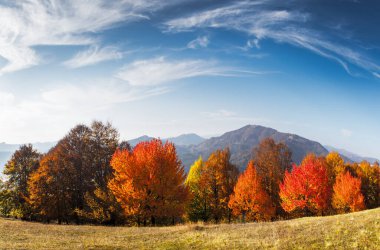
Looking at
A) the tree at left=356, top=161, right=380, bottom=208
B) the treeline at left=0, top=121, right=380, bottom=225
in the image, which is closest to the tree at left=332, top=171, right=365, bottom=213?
the treeline at left=0, top=121, right=380, bottom=225

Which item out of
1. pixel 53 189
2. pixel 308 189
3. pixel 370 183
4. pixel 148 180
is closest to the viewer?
pixel 148 180

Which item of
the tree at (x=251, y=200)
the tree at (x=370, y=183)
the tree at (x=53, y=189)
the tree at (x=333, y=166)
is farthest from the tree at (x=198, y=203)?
the tree at (x=370, y=183)

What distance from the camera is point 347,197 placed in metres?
55.2

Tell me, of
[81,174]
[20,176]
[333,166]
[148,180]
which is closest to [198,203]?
[148,180]

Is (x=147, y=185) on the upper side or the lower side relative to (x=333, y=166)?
lower

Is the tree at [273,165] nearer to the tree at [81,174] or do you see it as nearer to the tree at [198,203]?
the tree at [198,203]

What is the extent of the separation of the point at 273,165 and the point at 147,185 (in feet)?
96.3

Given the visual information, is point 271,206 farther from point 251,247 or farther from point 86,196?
point 251,247

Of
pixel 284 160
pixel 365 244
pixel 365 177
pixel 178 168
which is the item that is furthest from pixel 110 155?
pixel 365 177

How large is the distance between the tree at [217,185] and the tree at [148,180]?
17024 millimetres

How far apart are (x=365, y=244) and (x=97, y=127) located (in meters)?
44.6

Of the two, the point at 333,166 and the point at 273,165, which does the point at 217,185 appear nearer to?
the point at 273,165

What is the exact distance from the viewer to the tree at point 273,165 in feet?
191

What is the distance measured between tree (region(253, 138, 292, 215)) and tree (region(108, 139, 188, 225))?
23.7 m
